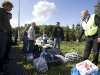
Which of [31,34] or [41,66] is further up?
[31,34]

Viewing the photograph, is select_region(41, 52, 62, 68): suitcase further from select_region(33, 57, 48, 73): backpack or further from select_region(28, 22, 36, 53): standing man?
select_region(28, 22, 36, 53): standing man

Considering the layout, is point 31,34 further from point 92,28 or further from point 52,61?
point 92,28

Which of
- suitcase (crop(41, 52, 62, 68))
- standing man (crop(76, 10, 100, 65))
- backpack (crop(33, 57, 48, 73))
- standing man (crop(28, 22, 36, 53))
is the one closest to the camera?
backpack (crop(33, 57, 48, 73))

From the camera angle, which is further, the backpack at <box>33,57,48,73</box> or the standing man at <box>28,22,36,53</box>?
the standing man at <box>28,22,36,53</box>

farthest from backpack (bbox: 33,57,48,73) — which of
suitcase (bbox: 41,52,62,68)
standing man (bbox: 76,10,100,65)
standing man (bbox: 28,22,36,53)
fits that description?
standing man (bbox: 28,22,36,53)

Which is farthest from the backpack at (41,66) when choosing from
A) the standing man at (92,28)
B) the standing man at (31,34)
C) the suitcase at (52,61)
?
the standing man at (31,34)

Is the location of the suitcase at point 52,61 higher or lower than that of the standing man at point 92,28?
lower

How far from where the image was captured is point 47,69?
16.4 ft

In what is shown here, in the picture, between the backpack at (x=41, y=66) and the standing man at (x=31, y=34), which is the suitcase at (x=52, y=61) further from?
the standing man at (x=31, y=34)

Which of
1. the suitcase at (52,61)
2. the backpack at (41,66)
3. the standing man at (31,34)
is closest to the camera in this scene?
the backpack at (41,66)

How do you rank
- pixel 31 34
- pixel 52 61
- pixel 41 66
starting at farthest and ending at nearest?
pixel 31 34 → pixel 52 61 → pixel 41 66

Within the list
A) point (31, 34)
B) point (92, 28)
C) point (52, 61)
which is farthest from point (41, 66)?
point (31, 34)

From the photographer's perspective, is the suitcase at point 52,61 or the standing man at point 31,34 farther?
the standing man at point 31,34

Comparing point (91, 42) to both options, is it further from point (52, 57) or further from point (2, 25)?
point (2, 25)
